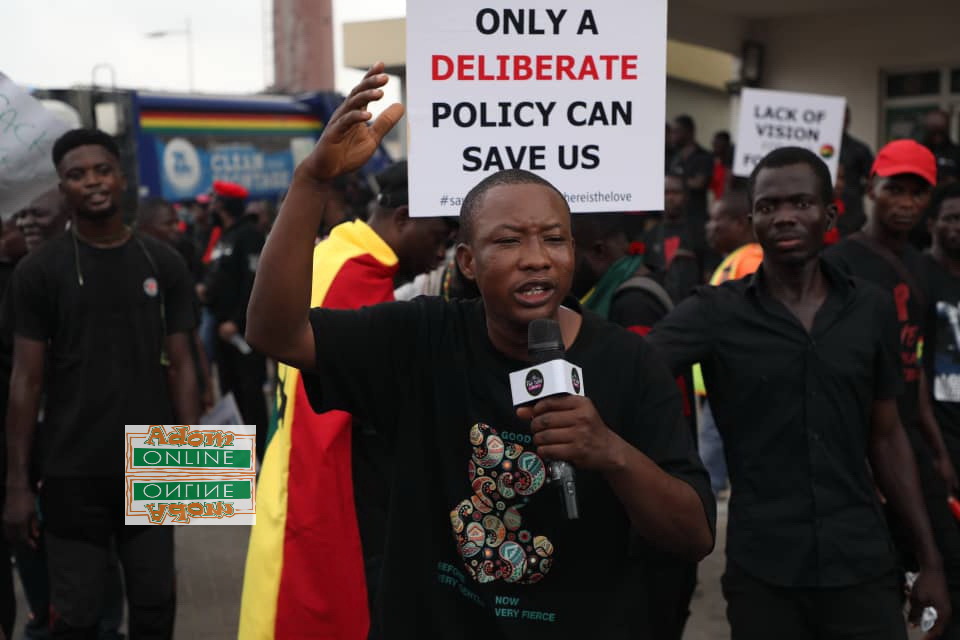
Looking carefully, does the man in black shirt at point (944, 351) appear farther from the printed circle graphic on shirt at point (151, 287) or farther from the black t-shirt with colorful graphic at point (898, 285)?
the printed circle graphic on shirt at point (151, 287)

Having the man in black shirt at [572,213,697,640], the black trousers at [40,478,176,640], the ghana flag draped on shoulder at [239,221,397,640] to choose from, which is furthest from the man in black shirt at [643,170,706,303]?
the ghana flag draped on shoulder at [239,221,397,640]

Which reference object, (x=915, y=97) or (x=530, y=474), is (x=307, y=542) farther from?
(x=915, y=97)

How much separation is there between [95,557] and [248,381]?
4.94 metres

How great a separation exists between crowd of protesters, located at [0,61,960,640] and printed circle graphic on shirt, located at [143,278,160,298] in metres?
0.01

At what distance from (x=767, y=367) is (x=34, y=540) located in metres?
2.91

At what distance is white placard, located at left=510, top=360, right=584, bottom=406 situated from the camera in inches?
87.2

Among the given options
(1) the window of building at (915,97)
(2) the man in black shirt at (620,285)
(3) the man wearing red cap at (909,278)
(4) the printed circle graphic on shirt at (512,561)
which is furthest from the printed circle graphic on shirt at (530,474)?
(1) the window of building at (915,97)

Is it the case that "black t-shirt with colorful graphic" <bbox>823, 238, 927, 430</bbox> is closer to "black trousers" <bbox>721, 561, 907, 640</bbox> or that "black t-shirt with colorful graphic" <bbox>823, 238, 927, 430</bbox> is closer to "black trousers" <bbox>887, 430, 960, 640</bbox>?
"black trousers" <bbox>887, 430, 960, 640</bbox>

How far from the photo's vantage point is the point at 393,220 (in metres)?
4.29

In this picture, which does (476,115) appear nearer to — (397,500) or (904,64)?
(397,500)

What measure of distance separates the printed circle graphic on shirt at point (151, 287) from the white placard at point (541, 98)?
1.79 metres

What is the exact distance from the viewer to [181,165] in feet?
51.0

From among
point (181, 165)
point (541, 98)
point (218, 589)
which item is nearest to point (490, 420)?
point (541, 98)

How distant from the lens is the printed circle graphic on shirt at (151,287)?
4.93m
